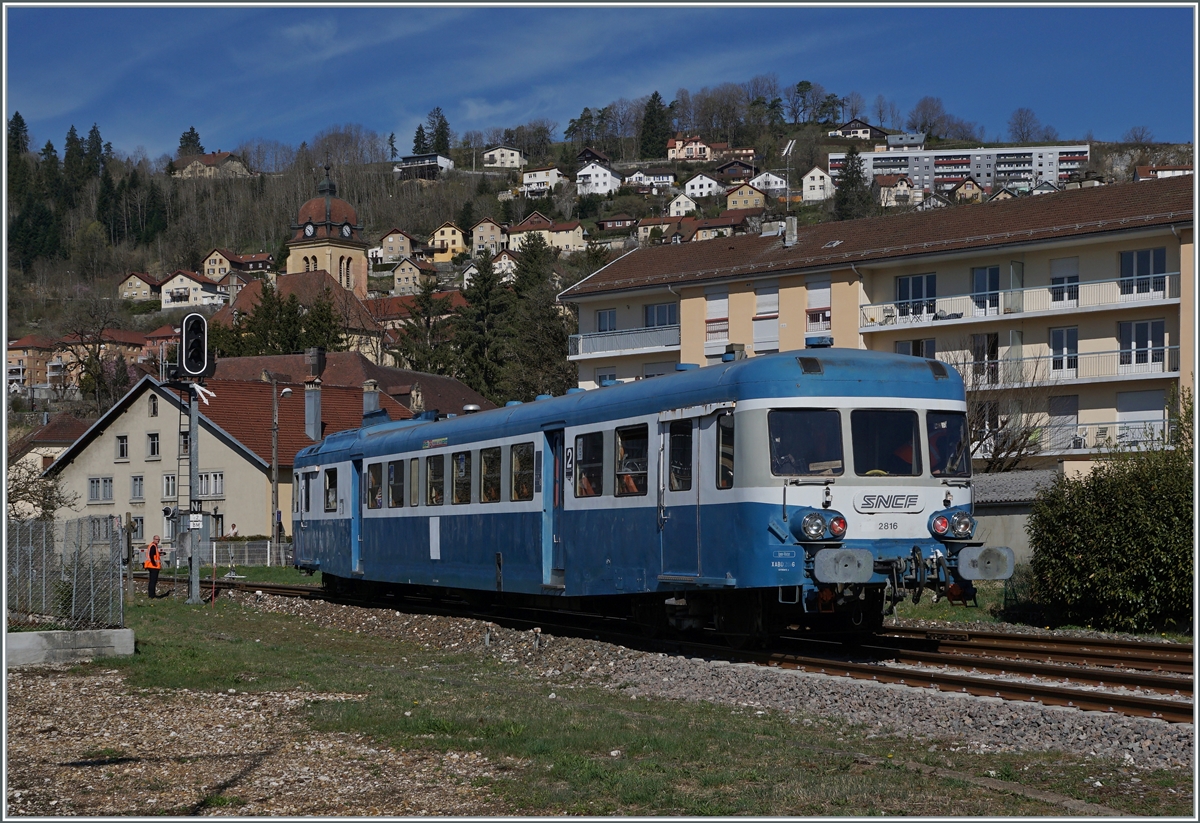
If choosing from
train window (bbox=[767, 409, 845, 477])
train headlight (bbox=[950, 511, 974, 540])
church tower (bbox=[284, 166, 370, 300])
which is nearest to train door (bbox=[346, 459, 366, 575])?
train window (bbox=[767, 409, 845, 477])

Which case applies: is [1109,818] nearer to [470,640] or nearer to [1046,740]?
[1046,740]

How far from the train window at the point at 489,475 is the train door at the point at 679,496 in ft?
15.2

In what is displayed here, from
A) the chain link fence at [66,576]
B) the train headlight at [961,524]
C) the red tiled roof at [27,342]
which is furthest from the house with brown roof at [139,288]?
the train headlight at [961,524]

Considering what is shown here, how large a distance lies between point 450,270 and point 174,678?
17873 cm

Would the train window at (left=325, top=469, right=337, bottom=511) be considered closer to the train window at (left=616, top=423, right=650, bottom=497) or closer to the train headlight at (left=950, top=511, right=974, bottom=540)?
the train window at (left=616, top=423, right=650, bottom=497)

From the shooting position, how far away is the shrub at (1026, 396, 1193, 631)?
18500mm

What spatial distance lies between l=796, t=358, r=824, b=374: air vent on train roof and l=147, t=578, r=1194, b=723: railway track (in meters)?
3.05

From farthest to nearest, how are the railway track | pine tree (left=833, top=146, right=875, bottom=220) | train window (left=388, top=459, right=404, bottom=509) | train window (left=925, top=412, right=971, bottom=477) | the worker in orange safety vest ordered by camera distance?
pine tree (left=833, top=146, right=875, bottom=220)
the worker in orange safety vest
train window (left=388, top=459, right=404, bottom=509)
train window (left=925, top=412, right=971, bottom=477)
the railway track

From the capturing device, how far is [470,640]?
61.6 ft

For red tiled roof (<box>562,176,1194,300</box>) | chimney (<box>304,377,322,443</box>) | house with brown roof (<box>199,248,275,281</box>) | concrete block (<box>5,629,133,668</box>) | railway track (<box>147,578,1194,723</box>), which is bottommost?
railway track (<box>147,578,1194,723</box>)

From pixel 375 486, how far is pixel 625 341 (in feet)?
106

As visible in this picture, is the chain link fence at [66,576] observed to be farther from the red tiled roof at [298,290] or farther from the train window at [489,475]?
the red tiled roof at [298,290]

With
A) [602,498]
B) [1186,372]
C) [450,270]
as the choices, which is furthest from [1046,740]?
[450,270]

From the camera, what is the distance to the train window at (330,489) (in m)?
26.6
